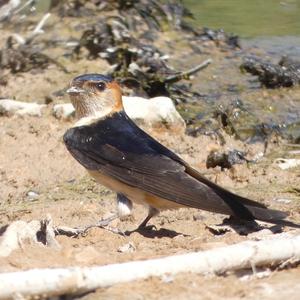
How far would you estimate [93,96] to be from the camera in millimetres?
6754

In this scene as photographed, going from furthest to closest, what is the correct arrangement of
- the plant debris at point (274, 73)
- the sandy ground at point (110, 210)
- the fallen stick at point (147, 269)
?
→ the plant debris at point (274, 73) < the sandy ground at point (110, 210) < the fallen stick at point (147, 269)

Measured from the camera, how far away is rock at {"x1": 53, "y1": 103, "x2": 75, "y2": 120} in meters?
8.33

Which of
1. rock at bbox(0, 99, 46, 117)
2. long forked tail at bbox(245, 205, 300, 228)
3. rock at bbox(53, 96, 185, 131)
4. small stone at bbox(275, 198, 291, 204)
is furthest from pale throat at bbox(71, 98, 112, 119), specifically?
rock at bbox(0, 99, 46, 117)

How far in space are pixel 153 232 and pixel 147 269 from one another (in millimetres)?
1458

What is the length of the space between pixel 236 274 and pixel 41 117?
4123mm

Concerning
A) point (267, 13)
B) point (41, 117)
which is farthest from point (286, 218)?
point (267, 13)

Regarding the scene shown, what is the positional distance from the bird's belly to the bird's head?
72 cm

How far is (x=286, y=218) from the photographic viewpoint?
5902mm

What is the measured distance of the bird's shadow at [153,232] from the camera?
571cm

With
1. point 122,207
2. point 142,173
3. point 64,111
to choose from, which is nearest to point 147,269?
point 142,173

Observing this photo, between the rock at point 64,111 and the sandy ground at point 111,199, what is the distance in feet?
0.19

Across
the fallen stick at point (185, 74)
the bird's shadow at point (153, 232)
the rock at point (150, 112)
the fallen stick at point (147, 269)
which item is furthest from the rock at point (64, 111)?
the fallen stick at point (147, 269)

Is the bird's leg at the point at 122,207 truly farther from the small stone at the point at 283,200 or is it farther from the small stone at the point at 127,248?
the small stone at the point at 283,200

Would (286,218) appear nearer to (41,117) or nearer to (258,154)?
(258,154)
